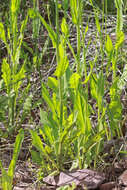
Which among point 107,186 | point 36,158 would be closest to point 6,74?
point 36,158

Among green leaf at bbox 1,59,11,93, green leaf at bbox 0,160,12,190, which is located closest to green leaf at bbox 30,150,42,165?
green leaf at bbox 0,160,12,190

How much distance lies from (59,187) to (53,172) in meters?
0.10

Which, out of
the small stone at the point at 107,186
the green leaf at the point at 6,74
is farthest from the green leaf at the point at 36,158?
the green leaf at the point at 6,74

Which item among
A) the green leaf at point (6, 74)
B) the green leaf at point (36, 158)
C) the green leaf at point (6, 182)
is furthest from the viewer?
the green leaf at point (6, 74)

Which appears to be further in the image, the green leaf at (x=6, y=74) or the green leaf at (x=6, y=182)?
the green leaf at (x=6, y=74)

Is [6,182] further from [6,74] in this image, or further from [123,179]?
[6,74]

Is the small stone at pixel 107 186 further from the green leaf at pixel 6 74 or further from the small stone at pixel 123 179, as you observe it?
the green leaf at pixel 6 74

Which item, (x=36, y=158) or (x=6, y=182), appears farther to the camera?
(x=36, y=158)

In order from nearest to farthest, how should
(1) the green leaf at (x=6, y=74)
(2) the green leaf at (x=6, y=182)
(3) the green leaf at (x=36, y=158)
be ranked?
(2) the green leaf at (x=6, y=182) < (3) the green leaf at (x=36, y=158) < (1) the green leaf at (x=6, y=74)

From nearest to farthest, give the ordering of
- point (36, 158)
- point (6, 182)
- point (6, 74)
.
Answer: point (6, 182)
point (36, 158)
point (6, 74)

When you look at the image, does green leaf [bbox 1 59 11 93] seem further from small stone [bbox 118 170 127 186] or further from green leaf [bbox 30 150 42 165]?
small stone [bbox 118 170 127 186]

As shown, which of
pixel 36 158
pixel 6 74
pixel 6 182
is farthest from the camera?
pixel 6 74

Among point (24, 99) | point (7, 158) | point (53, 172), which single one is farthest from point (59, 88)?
point (24, 99)

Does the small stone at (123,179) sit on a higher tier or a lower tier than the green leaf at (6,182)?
lower
